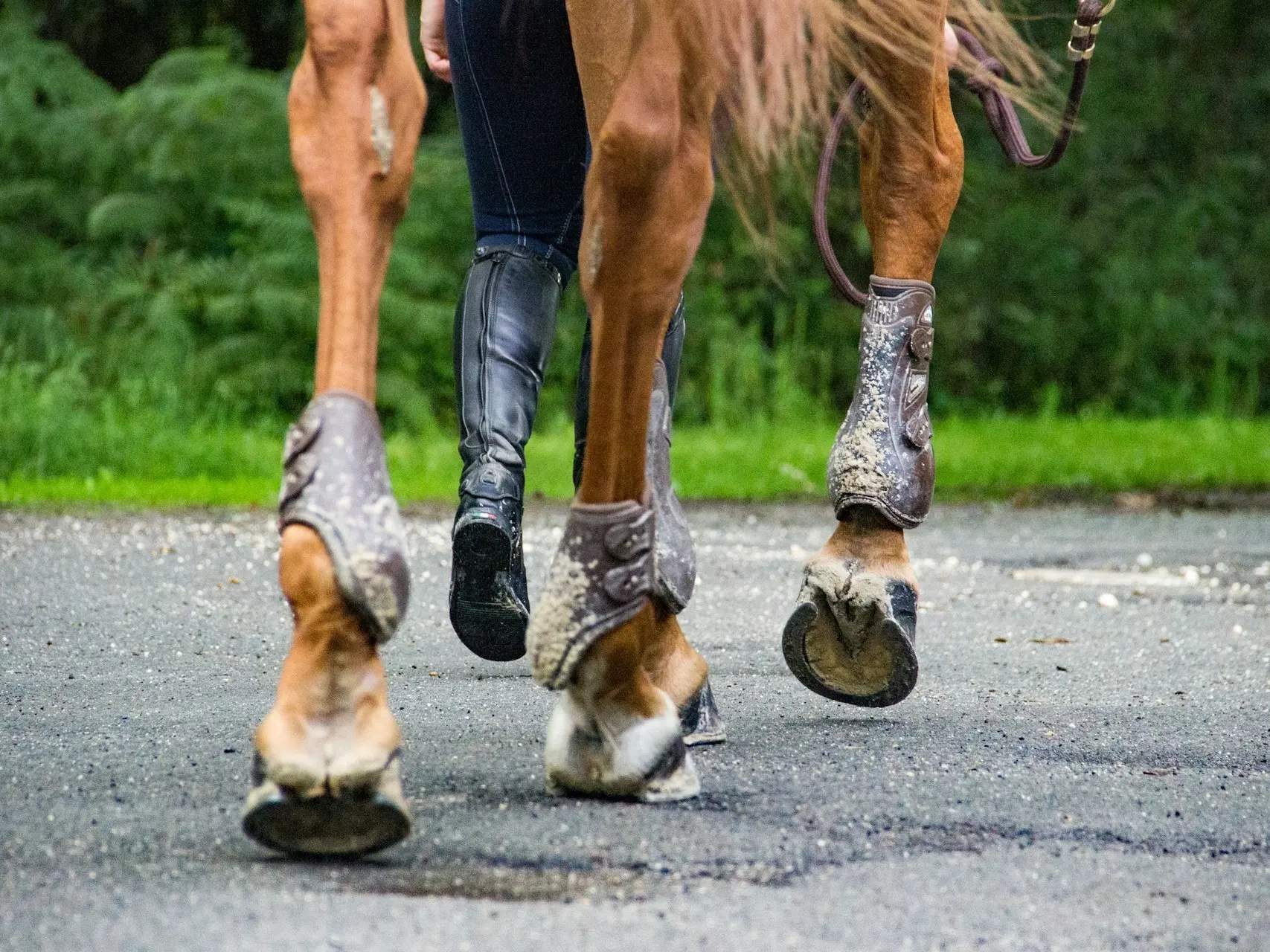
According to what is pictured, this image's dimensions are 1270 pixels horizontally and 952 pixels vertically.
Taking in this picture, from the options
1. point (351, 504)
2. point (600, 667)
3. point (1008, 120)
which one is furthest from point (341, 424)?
point (1008, 120)

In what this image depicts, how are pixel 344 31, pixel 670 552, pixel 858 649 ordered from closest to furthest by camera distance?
pixel 344 31
pixel 670 552
pixel 858 649

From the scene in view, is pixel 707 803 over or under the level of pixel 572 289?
under

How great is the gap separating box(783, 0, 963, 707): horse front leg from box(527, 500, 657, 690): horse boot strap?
723mm

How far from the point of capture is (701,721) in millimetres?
2703

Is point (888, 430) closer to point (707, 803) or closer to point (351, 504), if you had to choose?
point (707, 803)

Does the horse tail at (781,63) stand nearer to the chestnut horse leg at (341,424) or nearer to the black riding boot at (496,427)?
the chestnut horse leg at (341,424)

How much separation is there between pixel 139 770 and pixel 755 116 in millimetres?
1208

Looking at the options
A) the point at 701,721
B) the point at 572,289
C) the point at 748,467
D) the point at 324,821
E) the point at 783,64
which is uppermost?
the point at 783,64

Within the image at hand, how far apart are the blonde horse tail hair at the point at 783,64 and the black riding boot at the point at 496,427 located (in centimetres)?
105

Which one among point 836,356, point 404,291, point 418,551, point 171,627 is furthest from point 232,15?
point 171,627

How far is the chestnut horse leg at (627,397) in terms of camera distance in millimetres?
2164

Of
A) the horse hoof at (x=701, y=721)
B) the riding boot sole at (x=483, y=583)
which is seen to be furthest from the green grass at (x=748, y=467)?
the horse hoof at (x=701, y=721)

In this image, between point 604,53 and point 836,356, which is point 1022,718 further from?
point 836,356

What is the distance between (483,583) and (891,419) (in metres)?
0.77
